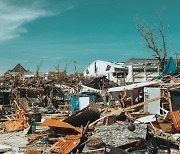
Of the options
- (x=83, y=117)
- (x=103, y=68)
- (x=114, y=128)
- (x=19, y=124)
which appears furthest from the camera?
(x=103, y=68)

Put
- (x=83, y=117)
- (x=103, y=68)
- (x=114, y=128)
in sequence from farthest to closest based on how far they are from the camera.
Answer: (x=103, y=68)
(x=83, y=117)
(x=114, y=128)

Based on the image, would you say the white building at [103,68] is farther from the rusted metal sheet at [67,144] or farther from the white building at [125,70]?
the rusted metal sheet at [67,144]

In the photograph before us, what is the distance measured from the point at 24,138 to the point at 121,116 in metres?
4.09

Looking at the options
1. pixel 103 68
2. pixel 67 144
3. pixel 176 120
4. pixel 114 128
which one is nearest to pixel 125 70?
pixel 103 68

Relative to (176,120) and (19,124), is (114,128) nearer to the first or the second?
(176,120)

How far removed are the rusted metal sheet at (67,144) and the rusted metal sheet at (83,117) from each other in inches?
44.9

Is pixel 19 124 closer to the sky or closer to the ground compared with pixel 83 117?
closer to the ground

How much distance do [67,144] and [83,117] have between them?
6.89ft

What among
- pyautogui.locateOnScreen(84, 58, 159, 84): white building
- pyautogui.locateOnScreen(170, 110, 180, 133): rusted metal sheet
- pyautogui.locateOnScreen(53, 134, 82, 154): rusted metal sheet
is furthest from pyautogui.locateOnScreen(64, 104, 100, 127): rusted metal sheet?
pyautogui.locateOnScreen(84, 58, 159, 84): white building

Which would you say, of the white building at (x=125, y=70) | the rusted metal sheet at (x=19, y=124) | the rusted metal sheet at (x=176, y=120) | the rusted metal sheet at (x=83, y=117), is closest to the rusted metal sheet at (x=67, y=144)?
the rusted metal sheet at (x=83, y=117)

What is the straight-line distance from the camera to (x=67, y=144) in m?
9.15

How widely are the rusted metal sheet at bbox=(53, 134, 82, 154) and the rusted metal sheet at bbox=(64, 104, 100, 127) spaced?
1139 mm

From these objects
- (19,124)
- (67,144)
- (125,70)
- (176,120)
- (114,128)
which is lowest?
(67,144)

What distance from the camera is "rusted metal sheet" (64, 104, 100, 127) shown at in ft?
35.4
